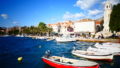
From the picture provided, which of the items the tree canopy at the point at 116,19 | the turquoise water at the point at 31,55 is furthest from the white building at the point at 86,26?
the turquoise water at the point at 31,55

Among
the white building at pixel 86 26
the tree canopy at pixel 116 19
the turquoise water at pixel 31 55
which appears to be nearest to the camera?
the turquoise water at pixel 31 55

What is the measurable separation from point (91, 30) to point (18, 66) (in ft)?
256

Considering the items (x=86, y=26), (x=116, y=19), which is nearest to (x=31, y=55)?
(x=116, y=19)

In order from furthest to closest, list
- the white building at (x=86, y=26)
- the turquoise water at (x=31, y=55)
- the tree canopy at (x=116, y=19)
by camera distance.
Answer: the white building at (x=86, y=26), the tree canopy at (x=116, y=19), the turquoise water at (x=31, y=55)

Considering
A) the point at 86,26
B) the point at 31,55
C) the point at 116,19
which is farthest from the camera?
the point at 86,26

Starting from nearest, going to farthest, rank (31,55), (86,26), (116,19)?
1. (31,55)
2. (116,19)
3. (86,26)

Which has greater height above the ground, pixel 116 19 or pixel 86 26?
pixel 86 26

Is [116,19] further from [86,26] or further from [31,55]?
[86,26]

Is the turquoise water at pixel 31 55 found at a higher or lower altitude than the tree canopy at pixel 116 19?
lower

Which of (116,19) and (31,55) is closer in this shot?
(31,55)

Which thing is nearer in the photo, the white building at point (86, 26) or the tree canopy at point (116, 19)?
the tree canopy at point (116, 19)

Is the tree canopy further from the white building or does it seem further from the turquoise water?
the white building

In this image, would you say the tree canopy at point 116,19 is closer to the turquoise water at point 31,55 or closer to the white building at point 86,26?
the turquoise water at point 31,55

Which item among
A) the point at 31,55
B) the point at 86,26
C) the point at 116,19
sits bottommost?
the point at 31,55
